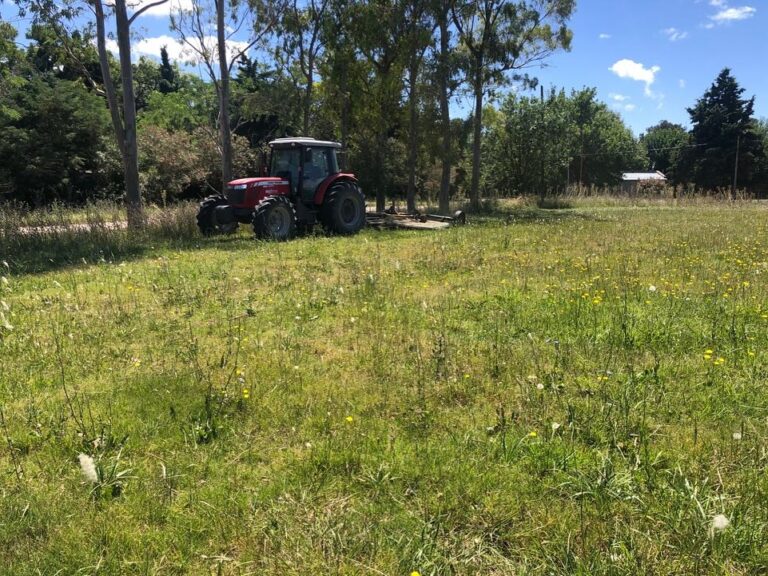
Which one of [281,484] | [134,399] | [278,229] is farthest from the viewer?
[278,229]

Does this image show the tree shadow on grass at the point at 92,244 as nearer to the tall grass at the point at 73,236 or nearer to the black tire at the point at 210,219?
the tall grass at the point at 73,236

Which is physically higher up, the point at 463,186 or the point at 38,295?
the point at 463,186

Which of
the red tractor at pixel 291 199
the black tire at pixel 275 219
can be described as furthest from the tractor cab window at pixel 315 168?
the black tire at pixel 275 219

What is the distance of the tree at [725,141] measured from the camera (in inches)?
1989

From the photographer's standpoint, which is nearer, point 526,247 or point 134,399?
point 134,399

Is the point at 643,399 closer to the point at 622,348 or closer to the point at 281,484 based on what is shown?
the point at 622,348

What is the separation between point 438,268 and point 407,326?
3.37m

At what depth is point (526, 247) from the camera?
11031 mm

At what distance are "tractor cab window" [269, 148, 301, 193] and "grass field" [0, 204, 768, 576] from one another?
7.33 metres

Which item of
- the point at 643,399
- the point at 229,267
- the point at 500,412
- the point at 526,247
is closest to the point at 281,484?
the point at 500,412

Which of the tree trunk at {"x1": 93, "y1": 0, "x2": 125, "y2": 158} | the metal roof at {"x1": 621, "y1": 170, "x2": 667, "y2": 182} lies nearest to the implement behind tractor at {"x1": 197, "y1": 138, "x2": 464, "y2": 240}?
the tree trunk at {"x1": 93, "y1": 0, "x2": 125, "y2": 158}

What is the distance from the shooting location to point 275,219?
498 inches

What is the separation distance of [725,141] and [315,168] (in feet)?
173

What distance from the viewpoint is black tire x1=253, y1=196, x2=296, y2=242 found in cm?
1227
